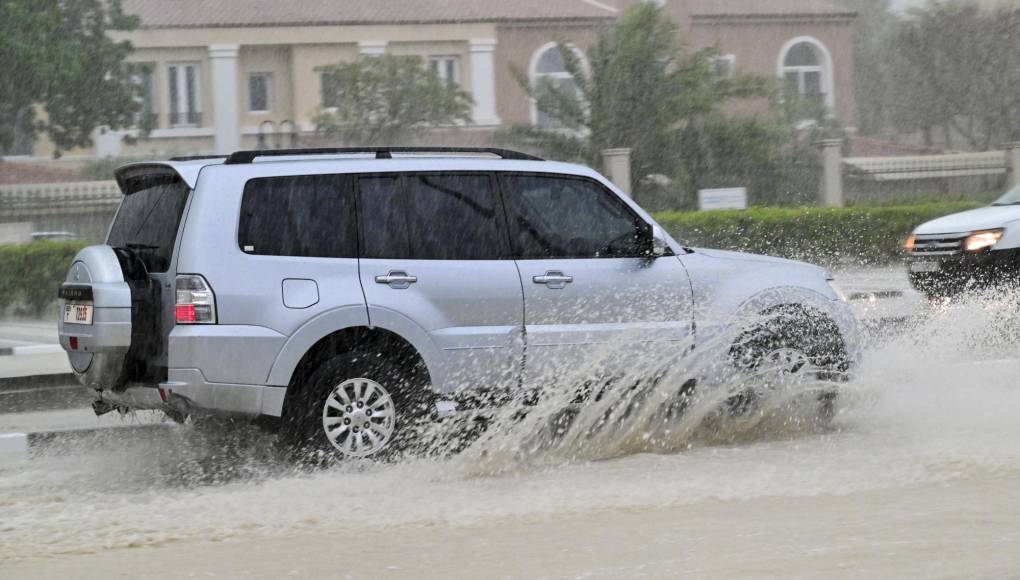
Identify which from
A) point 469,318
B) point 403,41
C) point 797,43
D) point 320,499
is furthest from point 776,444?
point 797,43

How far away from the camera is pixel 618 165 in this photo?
30.9 m

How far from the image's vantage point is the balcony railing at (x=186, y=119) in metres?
43.7

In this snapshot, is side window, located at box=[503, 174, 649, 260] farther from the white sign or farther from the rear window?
the white sign

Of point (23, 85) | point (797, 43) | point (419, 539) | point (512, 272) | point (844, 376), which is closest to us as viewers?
point (419, 539)

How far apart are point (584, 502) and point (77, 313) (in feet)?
9.08

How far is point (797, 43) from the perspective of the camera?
50.9 m

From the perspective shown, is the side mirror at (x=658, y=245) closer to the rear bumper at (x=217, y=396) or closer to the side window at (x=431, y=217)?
the side window at (x=431, y=217)

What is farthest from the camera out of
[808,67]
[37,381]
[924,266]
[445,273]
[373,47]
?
[808,67]

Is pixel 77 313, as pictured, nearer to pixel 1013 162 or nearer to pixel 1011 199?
pixel 1011 199

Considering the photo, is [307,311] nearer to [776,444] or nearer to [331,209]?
[331,209]

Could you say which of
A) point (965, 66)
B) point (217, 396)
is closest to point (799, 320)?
point (217, 396)

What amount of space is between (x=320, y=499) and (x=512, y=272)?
65.9 inches

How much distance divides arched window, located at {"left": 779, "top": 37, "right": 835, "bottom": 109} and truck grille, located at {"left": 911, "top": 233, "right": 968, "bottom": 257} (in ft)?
127

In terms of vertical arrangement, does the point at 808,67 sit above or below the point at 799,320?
above
